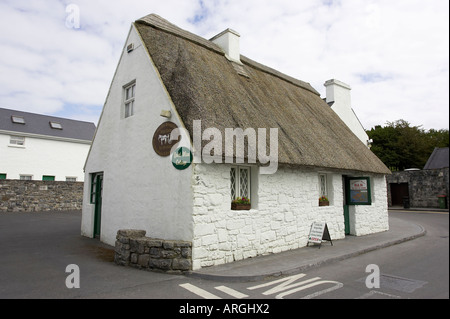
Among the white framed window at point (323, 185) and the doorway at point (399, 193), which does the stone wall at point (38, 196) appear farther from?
the doorway at point (399, 193)

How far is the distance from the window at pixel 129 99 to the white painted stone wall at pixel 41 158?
1987 centimetres

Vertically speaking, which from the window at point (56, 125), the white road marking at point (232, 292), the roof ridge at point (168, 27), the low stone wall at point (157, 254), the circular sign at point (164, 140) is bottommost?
the white road marking at point (232, 292)

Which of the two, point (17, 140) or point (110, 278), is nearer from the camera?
point (110, 278)

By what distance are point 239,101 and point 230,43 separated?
12.9ft

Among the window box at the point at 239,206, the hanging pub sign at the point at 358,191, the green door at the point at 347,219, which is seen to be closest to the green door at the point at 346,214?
the green door at the point at 347,219

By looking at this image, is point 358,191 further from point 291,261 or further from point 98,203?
point 98,203

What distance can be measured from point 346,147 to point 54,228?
12.7 m

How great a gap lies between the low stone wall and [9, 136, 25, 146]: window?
76.5 feet

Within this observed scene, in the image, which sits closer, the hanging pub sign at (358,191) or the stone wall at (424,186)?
the hanging pub sign at (358,191)

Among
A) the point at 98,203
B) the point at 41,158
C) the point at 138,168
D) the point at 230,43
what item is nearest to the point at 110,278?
the point at 138,168

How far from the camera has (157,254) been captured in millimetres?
6031

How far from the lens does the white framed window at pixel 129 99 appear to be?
29.6 feet
